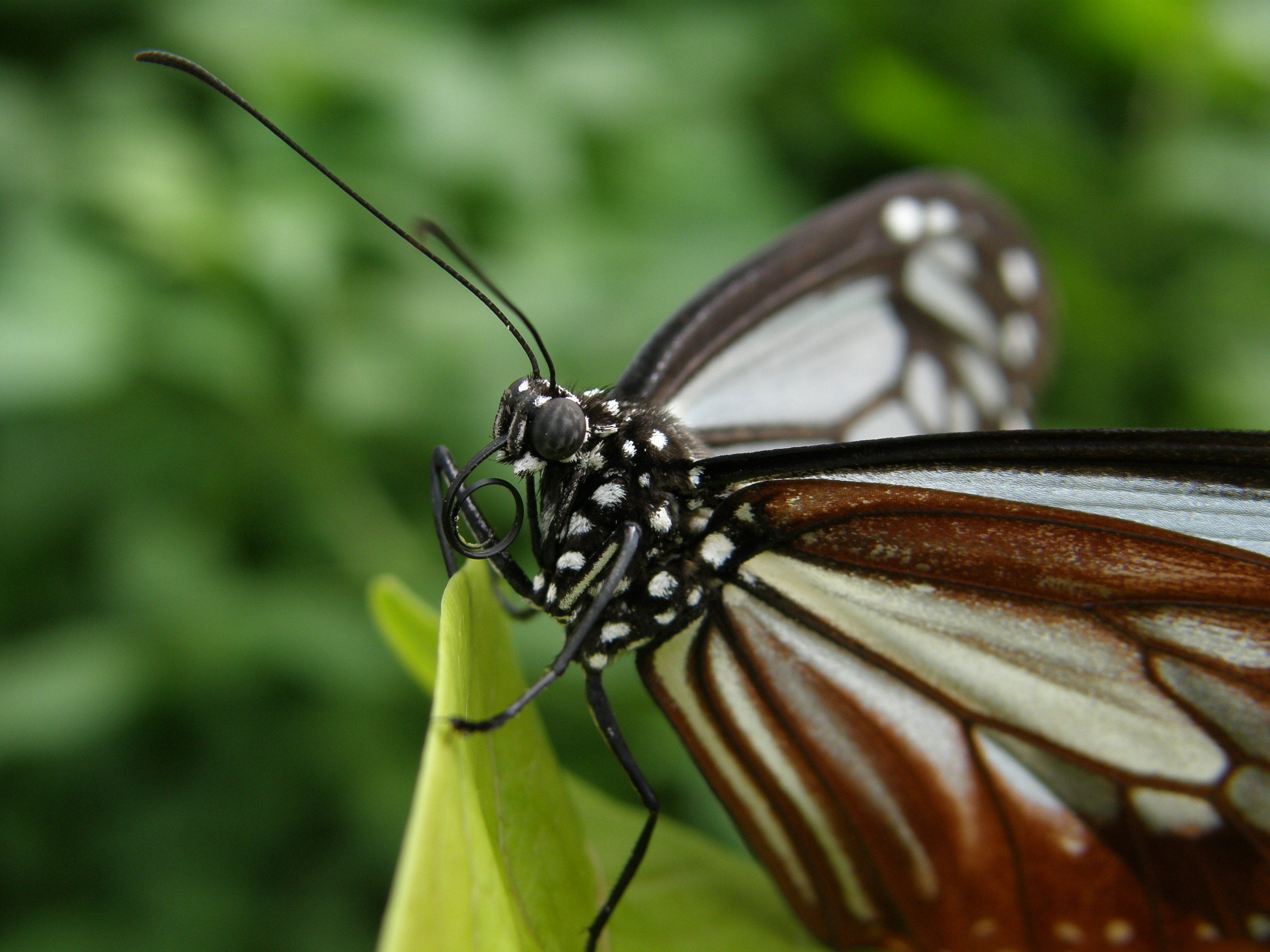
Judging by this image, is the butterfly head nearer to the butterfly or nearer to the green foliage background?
the butterfly

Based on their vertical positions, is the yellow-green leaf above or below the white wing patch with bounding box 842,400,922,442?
below

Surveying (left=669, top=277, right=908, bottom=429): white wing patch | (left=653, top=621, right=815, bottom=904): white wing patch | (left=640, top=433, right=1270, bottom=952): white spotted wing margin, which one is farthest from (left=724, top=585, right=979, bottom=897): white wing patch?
(left=669, top=277, right=908, bottom=429): white wing patch

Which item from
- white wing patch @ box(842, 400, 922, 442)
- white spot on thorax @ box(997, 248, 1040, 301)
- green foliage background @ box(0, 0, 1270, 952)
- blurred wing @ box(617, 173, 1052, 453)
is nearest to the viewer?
blurred wing @ box(617, 173, 1052, 453)

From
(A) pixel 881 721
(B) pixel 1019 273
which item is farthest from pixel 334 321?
(A) pixel 881 721

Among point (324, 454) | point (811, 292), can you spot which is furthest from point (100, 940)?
point (811, 292)

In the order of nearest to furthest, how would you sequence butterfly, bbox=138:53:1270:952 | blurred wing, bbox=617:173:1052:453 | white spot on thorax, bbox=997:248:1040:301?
1. butterfly, bbox=138:53:1270:952
2. blurred wing, bbox=617:173:1052:453
3. white spot on thorax, bbox=997:248:1040:301

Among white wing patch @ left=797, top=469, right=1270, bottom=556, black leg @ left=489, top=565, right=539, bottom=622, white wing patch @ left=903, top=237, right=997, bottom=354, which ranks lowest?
black leg @ left=489, top=565, right=539, bottom=622

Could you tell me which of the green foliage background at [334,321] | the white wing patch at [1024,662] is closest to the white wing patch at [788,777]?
the white wing patch at [1024,662]
